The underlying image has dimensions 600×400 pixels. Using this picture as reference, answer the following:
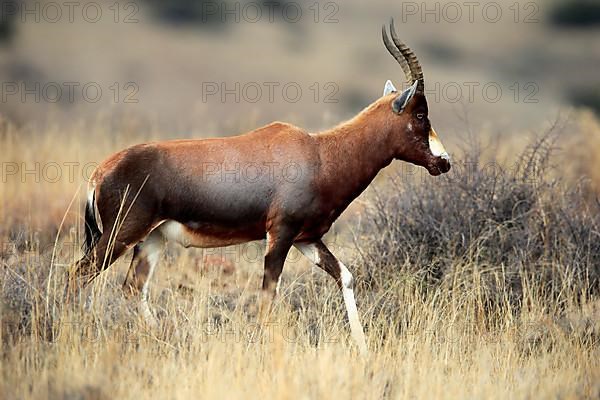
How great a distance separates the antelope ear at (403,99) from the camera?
9.51 metres

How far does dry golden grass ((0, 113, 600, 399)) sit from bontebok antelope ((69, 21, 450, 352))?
0.33 meters

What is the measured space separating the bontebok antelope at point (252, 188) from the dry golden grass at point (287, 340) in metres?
0.33

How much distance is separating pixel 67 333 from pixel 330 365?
2035 millimetres

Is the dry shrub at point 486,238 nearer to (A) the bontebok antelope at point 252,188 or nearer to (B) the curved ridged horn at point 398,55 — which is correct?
(A) the bontebok antelope at point 252,188

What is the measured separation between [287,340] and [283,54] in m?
32.9

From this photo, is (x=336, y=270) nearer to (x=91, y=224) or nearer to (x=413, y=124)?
(x=413, y=124)

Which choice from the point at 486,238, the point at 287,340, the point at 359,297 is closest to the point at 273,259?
the point at 287,340

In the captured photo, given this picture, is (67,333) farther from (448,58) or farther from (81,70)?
(448,58)

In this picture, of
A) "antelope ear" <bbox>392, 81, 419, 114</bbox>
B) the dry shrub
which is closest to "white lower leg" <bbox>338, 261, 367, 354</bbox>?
the dry shrub

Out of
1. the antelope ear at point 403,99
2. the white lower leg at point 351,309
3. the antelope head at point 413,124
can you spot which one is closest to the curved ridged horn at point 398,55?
the antelope head at point 413,124

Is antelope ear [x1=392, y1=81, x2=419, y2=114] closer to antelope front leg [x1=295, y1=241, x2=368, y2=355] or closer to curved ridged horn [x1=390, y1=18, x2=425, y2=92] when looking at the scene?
curved ridged horn [x1=390, y1=18, x2=425, y2=92]

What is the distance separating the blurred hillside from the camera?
3494 centimetres

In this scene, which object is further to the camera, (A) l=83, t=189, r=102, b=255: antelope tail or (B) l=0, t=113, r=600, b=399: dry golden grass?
(A) l=83, t=189, r=102, b=255: antelope tail

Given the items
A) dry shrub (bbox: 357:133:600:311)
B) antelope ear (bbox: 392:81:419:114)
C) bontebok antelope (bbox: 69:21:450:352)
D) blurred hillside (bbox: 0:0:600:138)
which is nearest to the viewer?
bontebok antelope (bbox: 69:21:450:352)
